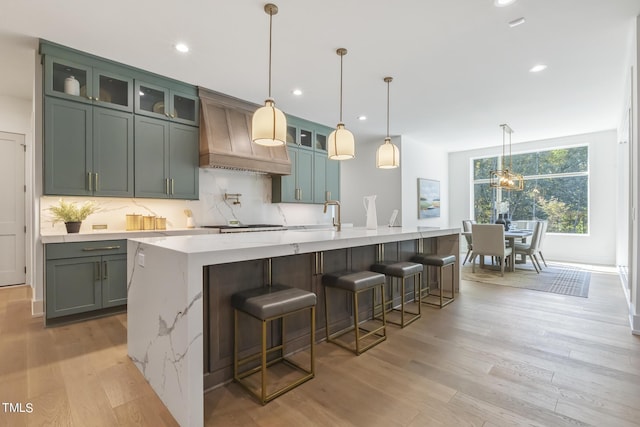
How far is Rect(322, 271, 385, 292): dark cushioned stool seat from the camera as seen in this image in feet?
7.78

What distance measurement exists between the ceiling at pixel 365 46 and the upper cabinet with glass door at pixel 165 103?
10.3 inches

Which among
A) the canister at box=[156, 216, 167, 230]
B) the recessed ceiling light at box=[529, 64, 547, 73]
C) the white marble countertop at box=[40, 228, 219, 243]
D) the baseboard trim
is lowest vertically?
the baseboard trim

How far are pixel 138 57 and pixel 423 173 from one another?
6.06 meters

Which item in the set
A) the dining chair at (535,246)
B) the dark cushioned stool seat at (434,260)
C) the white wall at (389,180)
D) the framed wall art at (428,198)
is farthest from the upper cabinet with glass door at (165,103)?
the dining chair at (535,246)

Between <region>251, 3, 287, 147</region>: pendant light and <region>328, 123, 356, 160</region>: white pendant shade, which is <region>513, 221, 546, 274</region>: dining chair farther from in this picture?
<region>251, 3, 287, 147</region>: pendant light

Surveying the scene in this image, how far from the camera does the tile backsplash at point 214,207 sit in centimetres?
364

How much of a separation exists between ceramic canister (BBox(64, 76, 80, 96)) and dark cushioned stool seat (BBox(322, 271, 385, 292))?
3.18 meters

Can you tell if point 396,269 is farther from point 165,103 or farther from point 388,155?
point 165,103

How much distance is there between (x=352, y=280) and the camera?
2381mm

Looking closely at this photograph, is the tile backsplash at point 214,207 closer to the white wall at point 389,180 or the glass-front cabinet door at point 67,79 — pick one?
→ the glass-front cabinet door at point 67,79

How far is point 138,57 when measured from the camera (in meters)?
3.28

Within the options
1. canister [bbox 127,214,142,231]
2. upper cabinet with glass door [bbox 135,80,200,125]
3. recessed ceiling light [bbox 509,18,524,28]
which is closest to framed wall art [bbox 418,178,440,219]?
recessed ceiling light [bbox 509,18,524,28]

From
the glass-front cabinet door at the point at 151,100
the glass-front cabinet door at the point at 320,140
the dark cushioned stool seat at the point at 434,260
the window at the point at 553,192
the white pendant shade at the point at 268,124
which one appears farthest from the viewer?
the window at the point at 553,192

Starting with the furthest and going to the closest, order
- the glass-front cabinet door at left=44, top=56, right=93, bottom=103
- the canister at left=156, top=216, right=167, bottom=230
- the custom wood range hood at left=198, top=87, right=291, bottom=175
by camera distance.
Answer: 1. the custom wood range hood at left=198, top=87, right=291, bottom=175
2. the canister at left=156, top=216, right=167, bottom=230
3. the glass-front cabinet door at left=44, top=56, right=93, bottom=103
